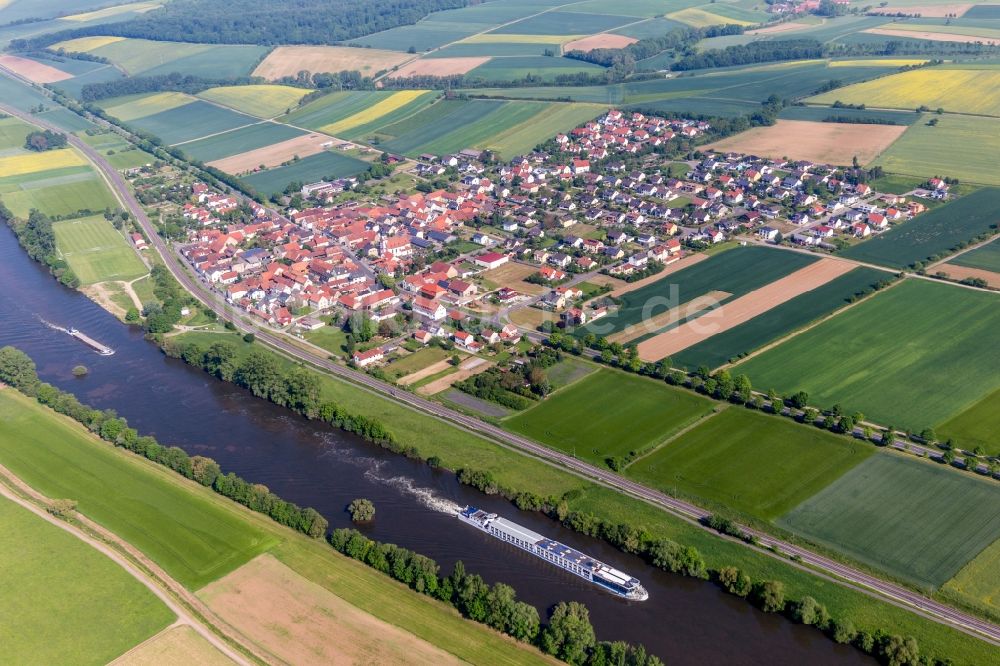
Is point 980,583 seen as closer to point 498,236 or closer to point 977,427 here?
point 977,427

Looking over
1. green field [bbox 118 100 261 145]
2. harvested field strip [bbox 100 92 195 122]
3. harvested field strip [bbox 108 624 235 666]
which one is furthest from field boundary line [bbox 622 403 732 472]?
harvested field strip [bbox 100 92 195 122]

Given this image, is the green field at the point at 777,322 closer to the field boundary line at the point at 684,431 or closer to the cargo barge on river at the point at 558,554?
the field boundary line at the point at 684,431

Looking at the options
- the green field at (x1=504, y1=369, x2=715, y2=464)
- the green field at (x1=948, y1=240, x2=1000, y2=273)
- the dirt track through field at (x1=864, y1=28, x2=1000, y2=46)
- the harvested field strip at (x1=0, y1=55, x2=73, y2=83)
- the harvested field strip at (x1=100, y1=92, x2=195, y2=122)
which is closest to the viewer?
the green field at (x1=504, y1=369, x2=715, y2=464)

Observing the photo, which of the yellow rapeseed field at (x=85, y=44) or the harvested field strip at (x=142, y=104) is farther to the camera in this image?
the yellow rapeseed field at (x=85, y=44)

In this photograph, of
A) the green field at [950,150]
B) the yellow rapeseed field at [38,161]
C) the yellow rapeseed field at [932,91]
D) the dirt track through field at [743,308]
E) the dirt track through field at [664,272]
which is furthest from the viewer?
the yellow rapeseed field at [38,161]

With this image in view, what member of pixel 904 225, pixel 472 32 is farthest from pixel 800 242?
pixel 472 32

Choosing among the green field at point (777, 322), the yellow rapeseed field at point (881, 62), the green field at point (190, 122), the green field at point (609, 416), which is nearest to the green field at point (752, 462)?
the green field at point (609, 416)

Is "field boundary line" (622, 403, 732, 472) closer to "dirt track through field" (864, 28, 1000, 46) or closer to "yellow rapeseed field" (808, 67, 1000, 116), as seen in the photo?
"yellow rapeseed field" (808, 67, 1000, 116)
